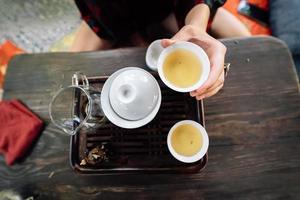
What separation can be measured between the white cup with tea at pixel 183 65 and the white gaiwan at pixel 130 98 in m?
0.05

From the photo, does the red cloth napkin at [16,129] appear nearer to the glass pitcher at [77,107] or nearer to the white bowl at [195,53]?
the glass pitcher at [77,107]

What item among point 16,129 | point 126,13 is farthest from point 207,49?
point 16,129

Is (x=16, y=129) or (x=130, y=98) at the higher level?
(x=130, y=98)

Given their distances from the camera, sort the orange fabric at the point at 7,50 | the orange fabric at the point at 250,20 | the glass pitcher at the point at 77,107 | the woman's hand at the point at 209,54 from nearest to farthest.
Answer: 1. the woman's hand at the point at 209,54
2. the glass pitcher at the point at 77,107
3. the orange fabric at the point at 250,20
4. the orange fabric at the point at 7,50

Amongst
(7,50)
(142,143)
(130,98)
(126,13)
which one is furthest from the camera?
(7,50)

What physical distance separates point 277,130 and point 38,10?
1.82 m

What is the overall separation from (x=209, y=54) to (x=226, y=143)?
30 centimetres

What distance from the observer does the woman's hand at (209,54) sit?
3.08 ft

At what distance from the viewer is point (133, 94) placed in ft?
3.08

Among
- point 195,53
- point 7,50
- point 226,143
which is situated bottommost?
point 7,50

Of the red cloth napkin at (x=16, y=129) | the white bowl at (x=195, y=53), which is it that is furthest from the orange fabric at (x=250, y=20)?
the red cloth napkin at (x=16, y=129)

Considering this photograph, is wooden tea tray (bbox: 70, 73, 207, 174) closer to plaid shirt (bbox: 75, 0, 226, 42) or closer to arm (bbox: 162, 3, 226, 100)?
arm (bbox: 162, 3, 226, 100)

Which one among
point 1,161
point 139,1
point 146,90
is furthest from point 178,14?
point 1,161

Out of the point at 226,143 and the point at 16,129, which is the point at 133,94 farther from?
the point at 16,129
